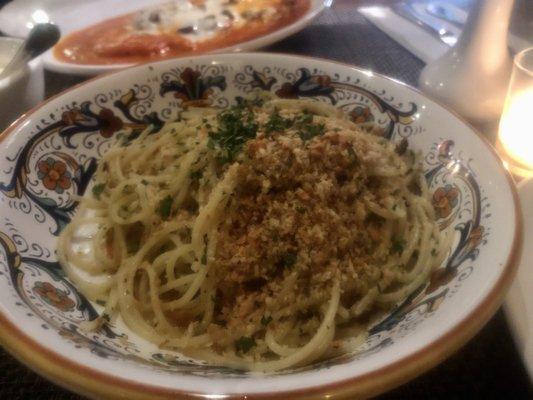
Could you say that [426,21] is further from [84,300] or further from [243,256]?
[84,300]

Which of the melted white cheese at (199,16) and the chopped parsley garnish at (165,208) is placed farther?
the melted white cheese at (199,16)

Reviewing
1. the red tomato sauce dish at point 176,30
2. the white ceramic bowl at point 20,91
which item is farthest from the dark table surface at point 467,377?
the red tomato sauce dish at point 176,30

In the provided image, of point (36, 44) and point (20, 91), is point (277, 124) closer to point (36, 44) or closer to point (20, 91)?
point (20, 91)

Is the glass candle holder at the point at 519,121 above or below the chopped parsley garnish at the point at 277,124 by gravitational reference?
below

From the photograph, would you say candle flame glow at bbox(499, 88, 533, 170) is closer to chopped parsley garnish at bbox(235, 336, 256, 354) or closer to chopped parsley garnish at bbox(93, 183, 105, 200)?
chopped parsley garnish at bbox(235, 336, 256, 354)

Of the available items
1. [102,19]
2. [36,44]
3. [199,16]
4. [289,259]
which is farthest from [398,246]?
[102,19]

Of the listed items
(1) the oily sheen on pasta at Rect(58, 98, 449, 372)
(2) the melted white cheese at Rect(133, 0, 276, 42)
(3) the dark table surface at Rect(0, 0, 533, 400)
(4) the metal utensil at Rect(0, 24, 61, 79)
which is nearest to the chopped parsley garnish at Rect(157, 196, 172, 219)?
(1) the oily sheen on pasta at Rect(58, 98, 449, 372)

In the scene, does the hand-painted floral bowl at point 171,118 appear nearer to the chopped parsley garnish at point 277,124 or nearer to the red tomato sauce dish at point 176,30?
the chopped parsley garnish at point 277,124
